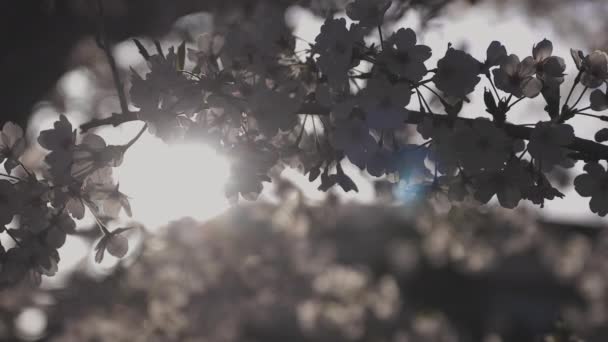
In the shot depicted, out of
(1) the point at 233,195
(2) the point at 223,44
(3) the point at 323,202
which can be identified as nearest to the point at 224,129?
(1) the point at 233,195

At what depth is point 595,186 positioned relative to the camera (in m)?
1.34

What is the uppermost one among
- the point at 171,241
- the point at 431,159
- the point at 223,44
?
the point at 171,241

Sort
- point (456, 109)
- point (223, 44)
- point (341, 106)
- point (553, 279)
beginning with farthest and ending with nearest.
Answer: point (553, 279) → point (223, 44) → point (456, 109) → point (341, 106)

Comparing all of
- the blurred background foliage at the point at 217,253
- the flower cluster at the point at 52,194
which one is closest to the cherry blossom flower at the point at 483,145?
the flower cluster at the point at 52,194

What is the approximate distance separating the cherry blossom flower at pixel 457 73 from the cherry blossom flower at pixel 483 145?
0.31 feet

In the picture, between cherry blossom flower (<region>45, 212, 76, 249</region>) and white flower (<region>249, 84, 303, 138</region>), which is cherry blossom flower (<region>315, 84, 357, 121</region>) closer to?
white flower (<region>249, 84, 303, 138</region>)

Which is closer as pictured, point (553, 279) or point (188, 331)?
point (188, 331)

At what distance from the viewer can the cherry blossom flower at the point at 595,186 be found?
132 centimetres

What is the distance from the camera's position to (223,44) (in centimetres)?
163

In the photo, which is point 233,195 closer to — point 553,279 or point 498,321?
point 498,321

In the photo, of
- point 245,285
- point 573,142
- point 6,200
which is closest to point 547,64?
point 573,142

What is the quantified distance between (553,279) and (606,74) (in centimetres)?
1719

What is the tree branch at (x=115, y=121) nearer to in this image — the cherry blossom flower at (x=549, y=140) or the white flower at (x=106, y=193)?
the white flower at (x=106, y=193)

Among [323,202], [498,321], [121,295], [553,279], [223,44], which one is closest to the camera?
[223,44]
